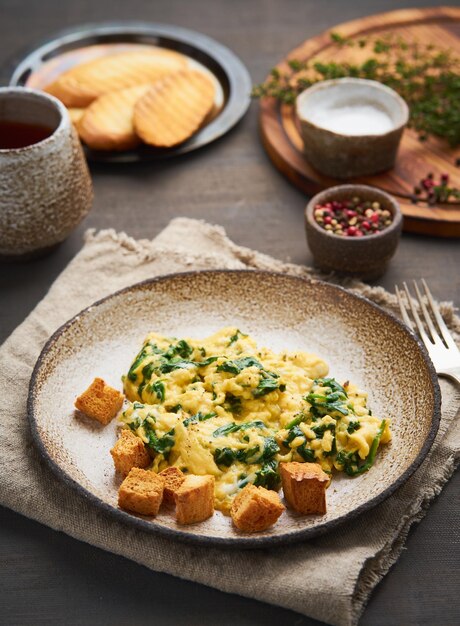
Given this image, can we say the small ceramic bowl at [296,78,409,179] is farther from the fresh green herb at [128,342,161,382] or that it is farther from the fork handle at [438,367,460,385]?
the fresh green herb at [128,342,161,382]

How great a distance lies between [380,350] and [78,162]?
1.58 metres

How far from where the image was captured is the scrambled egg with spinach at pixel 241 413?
2.72 m

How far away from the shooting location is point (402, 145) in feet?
14.7

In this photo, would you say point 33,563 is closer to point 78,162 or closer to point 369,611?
point 369,611

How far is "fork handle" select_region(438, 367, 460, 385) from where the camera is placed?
3214 mm

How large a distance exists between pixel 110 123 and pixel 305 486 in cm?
252

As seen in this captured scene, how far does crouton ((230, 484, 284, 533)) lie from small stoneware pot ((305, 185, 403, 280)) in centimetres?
140

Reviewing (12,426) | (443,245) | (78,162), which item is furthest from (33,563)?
(443,245)

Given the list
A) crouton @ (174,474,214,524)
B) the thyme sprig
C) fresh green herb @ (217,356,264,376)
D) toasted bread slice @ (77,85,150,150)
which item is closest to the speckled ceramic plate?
crouton @ (174,474,214,524)

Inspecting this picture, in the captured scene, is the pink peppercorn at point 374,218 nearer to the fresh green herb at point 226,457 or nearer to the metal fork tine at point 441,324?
the metal fork tine at point 441,324

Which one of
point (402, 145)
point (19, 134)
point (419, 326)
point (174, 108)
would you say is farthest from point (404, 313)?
point (19, 134)

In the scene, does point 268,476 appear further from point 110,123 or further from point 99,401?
point 110,123

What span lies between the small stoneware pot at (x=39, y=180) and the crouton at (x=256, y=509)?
172cm

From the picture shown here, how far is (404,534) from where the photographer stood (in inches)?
108
